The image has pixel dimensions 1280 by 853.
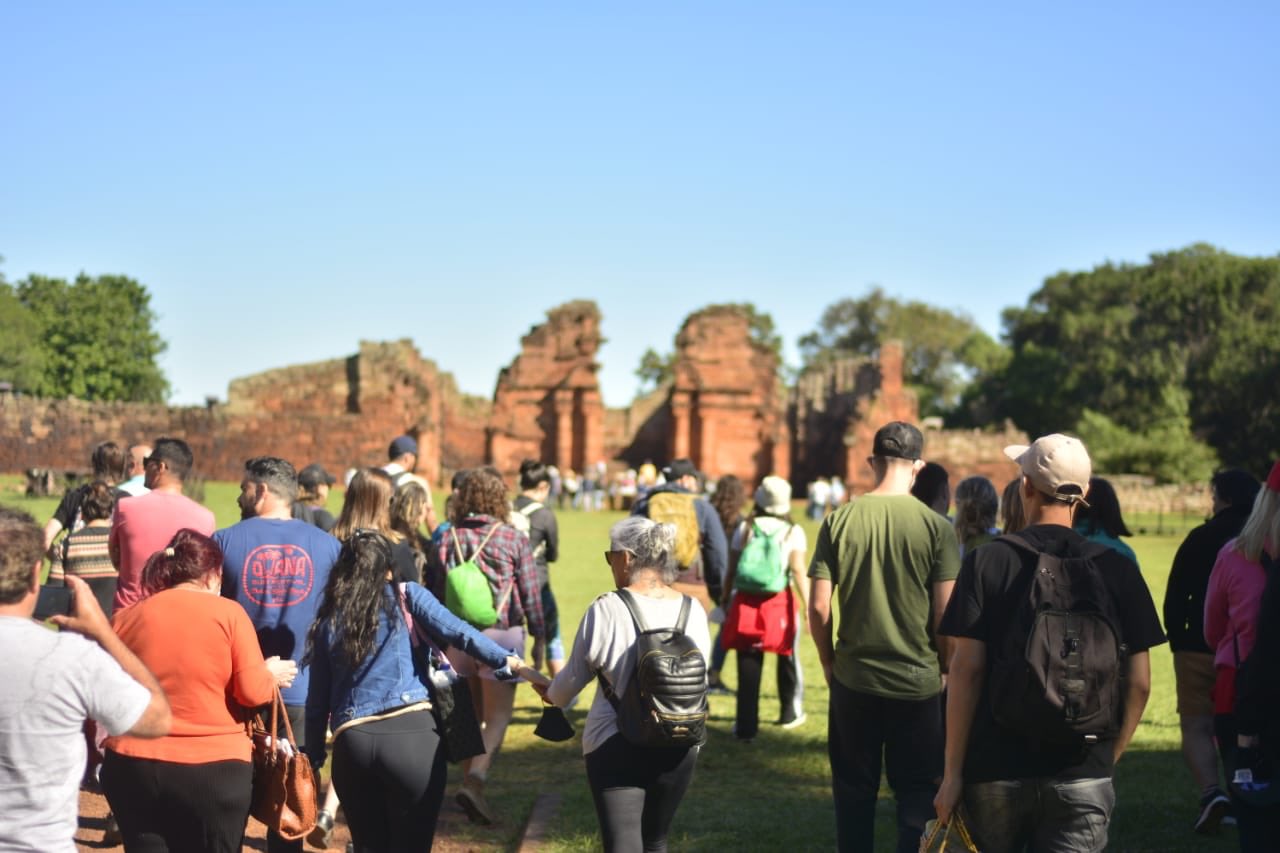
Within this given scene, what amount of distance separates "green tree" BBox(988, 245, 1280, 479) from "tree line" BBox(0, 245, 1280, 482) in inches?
2.9

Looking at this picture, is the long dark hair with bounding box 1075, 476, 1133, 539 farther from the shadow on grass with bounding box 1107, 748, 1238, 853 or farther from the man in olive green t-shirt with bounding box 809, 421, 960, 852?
the man in olive green t-shirt with bounding box 809, 421, 960, 852

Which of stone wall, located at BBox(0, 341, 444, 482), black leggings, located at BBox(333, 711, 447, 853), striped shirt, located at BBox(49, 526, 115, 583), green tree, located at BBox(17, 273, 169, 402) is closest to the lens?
black leggings, located at BBox(333, 711, 447, 853)

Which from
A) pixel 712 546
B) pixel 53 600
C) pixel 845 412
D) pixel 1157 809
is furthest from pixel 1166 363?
pixel 53 600

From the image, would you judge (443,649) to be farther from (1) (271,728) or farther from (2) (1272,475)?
(2) (1272,475)

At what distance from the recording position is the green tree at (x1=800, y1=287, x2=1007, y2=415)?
84.9 meters

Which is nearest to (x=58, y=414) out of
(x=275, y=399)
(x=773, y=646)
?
(x=275, y=399)

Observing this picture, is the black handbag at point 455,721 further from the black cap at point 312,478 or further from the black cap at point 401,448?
the black cap at point 401,448

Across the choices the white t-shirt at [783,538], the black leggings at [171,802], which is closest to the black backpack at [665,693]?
the black leggings at [171,802]

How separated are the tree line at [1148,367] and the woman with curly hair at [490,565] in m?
42.6

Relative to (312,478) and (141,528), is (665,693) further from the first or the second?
(312,478)

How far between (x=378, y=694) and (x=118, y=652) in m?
1.24

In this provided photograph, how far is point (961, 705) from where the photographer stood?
409cm

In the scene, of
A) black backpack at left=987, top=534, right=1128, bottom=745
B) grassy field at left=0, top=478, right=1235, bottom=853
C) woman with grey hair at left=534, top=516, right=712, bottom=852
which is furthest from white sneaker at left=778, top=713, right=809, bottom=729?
black backpack at left=987, top=534, right=1128, bottom=745

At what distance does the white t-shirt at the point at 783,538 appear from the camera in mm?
9070
